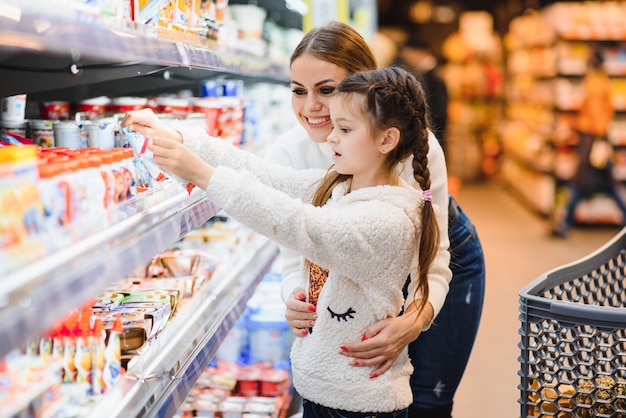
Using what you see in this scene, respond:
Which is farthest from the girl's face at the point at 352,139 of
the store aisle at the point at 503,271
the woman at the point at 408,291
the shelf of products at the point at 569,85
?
the shelf of products at the point at 569,85

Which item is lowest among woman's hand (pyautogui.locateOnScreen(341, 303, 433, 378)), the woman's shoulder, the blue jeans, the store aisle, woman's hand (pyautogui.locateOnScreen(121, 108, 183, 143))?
the store aisle

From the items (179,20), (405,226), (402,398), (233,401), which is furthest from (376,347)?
(233,401)

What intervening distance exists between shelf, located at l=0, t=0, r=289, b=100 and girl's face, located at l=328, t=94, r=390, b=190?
39cm

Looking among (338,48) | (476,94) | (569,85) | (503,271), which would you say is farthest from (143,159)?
(476,94)

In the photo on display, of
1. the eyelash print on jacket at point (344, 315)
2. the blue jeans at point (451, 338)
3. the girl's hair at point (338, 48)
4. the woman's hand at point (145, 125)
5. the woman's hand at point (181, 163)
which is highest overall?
the girl's hair at point (338, 48)

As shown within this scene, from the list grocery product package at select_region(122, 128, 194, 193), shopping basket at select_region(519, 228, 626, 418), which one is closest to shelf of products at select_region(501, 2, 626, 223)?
shopping basket at select_region(519, 228, 626, 418)

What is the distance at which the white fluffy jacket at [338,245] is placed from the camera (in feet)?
4.53

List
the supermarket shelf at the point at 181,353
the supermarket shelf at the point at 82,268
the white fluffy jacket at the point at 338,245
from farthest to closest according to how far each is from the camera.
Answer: the supermarket shelf at the point at 181,353, the white fluffy jacket at the point at 338,245, the supermarket shelf at the point at 82,268

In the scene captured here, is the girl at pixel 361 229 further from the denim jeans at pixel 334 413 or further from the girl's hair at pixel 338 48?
the girl's hair at pixel 338 48

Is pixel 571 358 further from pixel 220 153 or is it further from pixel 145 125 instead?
pixel 145 125

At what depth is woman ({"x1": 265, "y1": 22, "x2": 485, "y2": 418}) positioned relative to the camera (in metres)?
1.66

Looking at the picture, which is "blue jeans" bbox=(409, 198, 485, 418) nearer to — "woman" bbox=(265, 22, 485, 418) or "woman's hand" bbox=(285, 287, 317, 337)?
"woman" bbox=(265, 22, 485, 418)

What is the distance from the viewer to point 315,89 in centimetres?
189

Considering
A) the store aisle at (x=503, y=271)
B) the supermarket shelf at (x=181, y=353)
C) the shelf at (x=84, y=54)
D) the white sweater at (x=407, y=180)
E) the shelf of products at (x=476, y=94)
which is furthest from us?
the shelf of products at (x=476, y=94)
